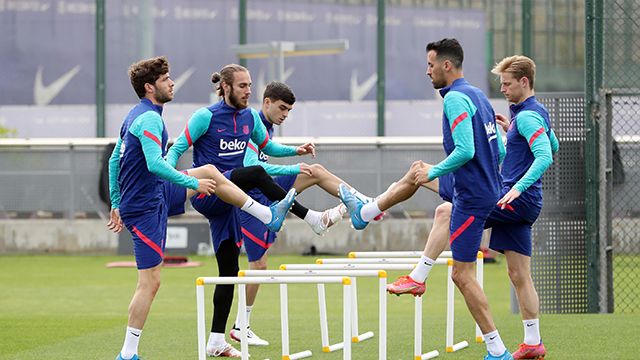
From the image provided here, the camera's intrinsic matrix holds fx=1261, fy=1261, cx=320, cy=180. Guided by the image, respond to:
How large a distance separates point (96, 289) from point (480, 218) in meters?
9.61

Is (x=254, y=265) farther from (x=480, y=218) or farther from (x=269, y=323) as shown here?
(x=480, y=218)

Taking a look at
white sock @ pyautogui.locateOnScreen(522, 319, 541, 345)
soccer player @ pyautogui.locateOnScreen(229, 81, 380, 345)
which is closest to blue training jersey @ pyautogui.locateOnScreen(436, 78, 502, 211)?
white sock @ pyautogui.locateOnScreen(522, 319, 541, 345)

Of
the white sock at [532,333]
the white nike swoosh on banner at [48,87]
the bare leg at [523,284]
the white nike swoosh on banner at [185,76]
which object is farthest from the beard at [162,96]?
the white nike swoosh on banner at [48,87]

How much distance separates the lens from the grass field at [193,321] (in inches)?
427

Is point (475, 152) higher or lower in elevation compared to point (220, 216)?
higher

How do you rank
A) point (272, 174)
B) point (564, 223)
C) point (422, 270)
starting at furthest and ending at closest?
1. point (564, 223)
2. point (272, 174)
3. point (422, 270)

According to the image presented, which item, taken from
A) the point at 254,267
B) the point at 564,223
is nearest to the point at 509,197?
the point at 254,267

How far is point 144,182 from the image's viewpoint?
30.9 ft

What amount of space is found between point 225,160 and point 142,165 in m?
1.28

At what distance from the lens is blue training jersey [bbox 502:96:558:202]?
9523mm

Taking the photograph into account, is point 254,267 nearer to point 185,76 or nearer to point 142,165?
point 142,165

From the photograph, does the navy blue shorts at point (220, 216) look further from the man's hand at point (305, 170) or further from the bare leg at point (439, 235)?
the bare leg at point (439, 235)

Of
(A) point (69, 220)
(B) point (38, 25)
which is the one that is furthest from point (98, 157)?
(B) point (38, 25)

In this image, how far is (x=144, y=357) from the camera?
10523mm
